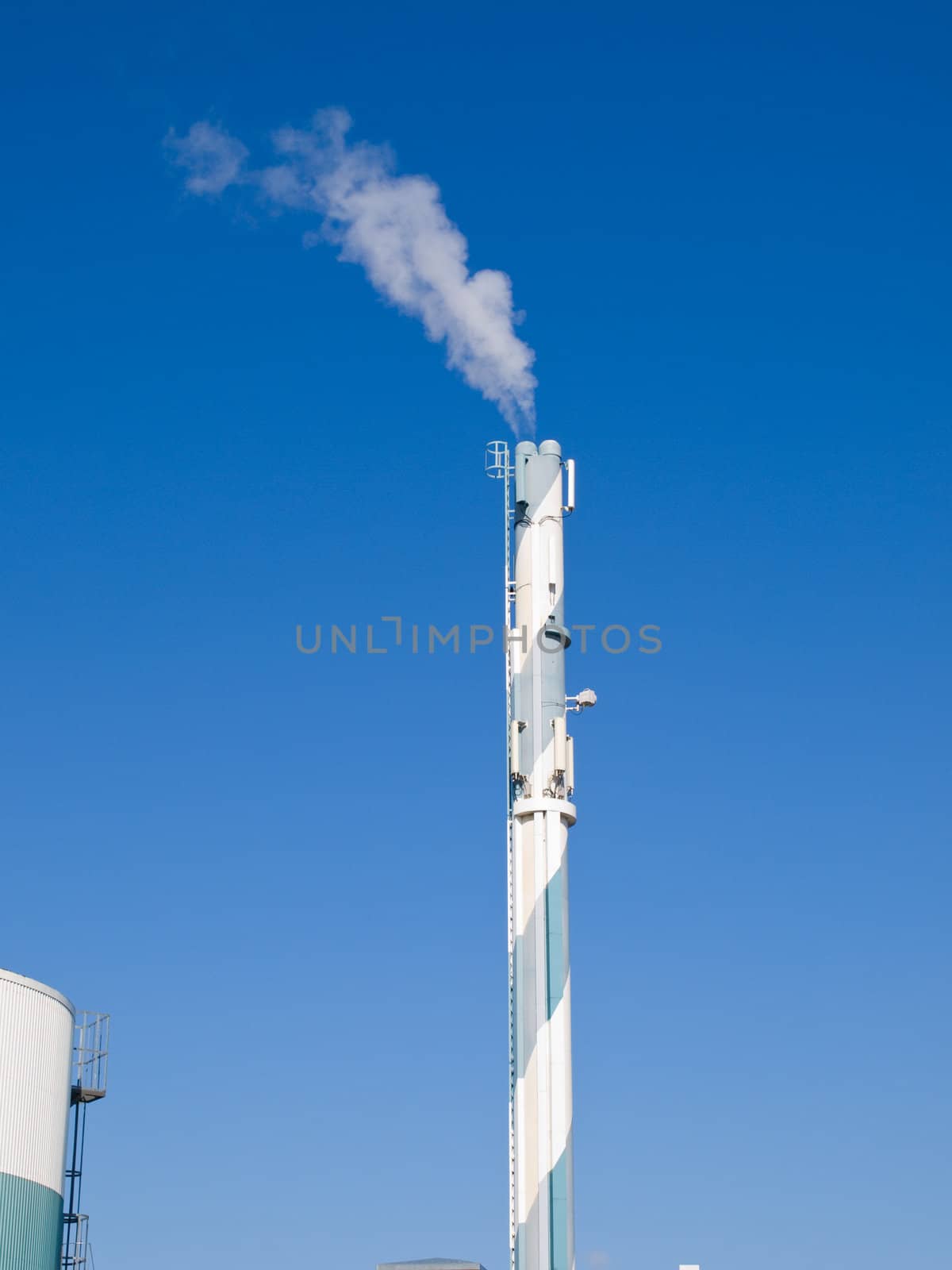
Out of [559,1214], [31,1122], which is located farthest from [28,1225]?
[559,1214]

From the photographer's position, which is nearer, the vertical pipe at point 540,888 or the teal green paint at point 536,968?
the vertical pipe at point 540,888

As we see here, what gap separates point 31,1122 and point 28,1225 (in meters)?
2.59

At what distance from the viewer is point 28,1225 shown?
168ft

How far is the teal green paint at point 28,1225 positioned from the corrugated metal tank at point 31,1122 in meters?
0.02

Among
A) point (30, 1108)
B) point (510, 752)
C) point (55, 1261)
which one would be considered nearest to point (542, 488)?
point (510, 752)

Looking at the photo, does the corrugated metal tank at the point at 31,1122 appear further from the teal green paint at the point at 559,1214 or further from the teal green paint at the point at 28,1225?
the teal green paint at the point at 559,1214

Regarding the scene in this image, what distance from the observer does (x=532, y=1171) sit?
4712cm

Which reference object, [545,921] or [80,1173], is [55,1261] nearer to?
[80,1173]

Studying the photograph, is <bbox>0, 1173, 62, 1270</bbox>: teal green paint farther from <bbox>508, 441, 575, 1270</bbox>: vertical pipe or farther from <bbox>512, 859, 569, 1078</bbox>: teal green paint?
<bbox>512, 859, 569, 1078</bbox>: teal green paint

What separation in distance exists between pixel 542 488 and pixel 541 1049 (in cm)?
1491

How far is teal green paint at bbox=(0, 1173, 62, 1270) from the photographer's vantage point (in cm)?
5022

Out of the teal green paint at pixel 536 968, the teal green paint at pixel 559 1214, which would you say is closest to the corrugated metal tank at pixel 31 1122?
the teal green paint at pixel 536 968

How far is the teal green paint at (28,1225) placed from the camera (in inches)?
1977

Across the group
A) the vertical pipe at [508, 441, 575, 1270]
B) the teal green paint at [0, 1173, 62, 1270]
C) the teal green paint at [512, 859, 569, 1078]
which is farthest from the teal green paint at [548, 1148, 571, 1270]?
the teal green paint at [0, 1173, 62, 1270]
